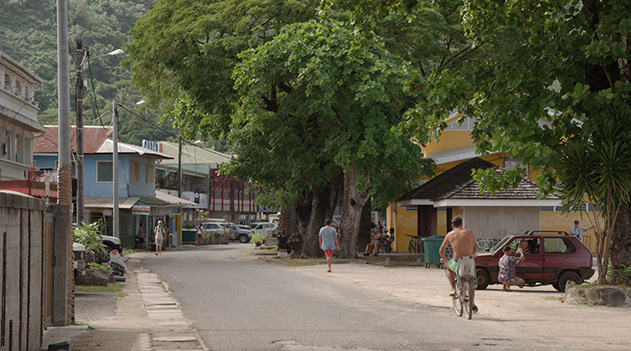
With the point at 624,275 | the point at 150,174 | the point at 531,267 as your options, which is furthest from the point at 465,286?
the point at 150,174

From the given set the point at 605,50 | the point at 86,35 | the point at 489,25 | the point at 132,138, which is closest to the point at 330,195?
the point at 489,25

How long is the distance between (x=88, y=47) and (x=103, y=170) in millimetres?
66814

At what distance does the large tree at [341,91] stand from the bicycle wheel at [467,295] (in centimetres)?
1546

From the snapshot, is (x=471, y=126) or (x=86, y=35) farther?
(x=86, y=35)

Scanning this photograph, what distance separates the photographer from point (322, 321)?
14422mm

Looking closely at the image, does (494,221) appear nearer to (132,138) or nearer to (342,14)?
(342,14)

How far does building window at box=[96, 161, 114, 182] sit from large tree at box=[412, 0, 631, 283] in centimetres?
4102

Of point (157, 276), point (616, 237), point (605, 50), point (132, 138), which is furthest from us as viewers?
point (132, 138)

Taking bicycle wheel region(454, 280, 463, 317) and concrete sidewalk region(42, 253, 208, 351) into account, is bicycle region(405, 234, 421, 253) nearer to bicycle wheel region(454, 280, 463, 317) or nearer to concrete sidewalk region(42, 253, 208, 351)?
concrete sidewalk region(42, 253, 208, 351)

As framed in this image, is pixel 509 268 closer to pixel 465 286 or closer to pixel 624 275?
pixel 624 275

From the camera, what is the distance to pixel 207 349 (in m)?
11.4

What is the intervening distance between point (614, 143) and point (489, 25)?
4016mm

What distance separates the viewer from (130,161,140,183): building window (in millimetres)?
59344

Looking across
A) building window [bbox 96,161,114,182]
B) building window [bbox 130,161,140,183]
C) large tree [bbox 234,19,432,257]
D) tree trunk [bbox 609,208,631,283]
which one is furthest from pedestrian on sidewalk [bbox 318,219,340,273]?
building window [bbox 130,161,140,183]
